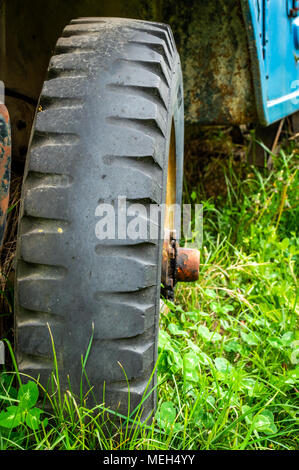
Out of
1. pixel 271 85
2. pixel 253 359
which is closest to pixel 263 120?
pixel 271 85

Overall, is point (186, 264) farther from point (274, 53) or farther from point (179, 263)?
point (274, 53)

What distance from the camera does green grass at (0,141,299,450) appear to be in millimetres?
872

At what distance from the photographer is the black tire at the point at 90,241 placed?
83cm

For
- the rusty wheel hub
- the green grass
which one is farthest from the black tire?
the rusty wheel hub

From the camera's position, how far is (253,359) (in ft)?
4.21

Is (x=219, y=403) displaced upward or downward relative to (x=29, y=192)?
downward

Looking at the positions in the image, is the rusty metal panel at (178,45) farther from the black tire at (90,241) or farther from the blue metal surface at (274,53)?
the black tire at (90,241)

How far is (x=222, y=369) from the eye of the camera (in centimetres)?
119

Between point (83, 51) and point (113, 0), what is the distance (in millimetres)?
517

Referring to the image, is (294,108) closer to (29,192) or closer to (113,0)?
(113,0)

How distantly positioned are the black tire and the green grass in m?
0.07

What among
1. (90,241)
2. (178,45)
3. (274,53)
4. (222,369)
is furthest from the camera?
(274,53)

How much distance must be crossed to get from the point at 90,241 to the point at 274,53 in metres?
1.20

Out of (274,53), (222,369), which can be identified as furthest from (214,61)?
(222,369)
